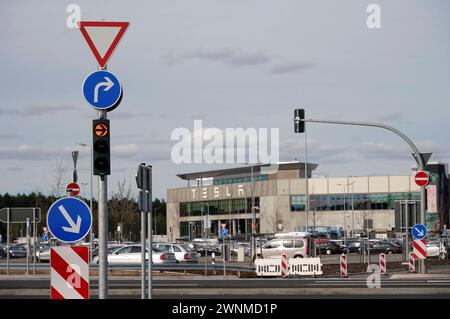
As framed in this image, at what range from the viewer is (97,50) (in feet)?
42.9

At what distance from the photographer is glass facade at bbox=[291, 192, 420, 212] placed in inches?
4481

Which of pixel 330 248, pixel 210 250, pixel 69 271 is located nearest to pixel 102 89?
pixel 69 271

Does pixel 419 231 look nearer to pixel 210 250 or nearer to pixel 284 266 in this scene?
pixel 284 266

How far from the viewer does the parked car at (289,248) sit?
170 feet

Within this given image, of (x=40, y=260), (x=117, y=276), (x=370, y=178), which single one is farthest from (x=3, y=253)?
(x=370, y=178)

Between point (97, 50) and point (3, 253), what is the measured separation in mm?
69674

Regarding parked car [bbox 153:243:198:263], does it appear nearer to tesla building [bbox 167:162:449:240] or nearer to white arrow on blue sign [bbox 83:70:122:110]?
white arrow on blue sign [bbox 83:70:122:110]

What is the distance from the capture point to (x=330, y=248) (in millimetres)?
72750

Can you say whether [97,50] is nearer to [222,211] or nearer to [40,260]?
[40,260]

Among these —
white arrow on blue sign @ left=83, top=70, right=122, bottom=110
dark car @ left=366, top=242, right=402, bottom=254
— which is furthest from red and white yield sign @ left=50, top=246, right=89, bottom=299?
dark car @ left=366, top=242, right=402, bottom=254

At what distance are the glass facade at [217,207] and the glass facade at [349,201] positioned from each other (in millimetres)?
6019

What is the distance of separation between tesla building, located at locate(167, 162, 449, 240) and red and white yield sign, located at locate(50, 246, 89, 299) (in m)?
95.9
